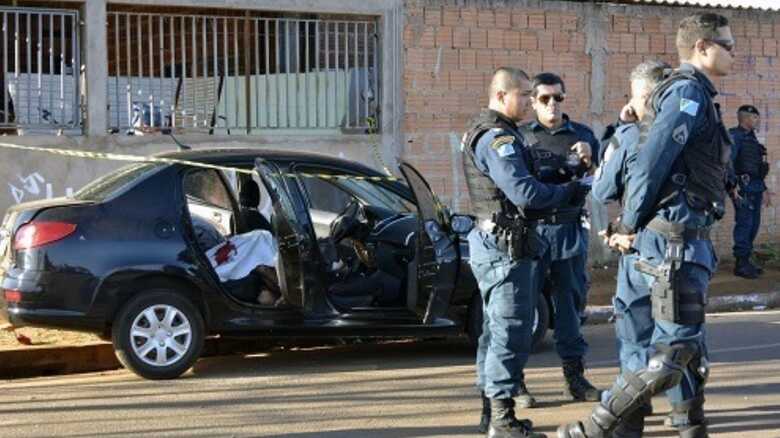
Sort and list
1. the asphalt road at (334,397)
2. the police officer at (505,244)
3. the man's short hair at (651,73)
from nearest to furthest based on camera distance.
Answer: the man's short hair at (651,73) → the police officer at (505,244) → the asphalt road at (334,397)

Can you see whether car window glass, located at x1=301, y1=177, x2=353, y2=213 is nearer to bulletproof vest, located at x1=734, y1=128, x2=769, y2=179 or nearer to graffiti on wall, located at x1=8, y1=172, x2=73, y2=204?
graffiti on wall, located at x1=8, y1=172, x2=73, y2=204

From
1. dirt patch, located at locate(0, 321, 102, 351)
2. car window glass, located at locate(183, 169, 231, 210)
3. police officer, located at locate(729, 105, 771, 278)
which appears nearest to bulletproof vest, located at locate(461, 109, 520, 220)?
car window glass, located at locate(183, 169, 231, 210)

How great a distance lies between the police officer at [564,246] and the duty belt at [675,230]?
1.63 meters

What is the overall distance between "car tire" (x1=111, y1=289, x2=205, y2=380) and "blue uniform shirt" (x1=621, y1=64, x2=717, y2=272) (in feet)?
11.4

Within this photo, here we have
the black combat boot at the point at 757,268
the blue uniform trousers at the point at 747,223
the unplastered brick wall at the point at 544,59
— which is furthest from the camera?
the black combat boot at the point at 757,268

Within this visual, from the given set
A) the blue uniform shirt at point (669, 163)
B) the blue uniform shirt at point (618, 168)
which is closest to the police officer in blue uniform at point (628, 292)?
the blue uniform shirt at point (618, 168)

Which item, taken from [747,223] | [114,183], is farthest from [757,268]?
[114,183]

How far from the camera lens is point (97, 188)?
8328 mm

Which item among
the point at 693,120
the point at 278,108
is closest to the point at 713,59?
the point at 693,120

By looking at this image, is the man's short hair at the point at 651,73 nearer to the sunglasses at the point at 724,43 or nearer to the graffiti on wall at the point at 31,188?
the sunglasses at the point at 724,43

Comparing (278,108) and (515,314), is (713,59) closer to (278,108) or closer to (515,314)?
(515,314)

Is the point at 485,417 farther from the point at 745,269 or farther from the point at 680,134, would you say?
the point at 745,269

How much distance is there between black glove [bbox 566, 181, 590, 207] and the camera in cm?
636

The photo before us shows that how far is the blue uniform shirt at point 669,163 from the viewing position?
5344mm
